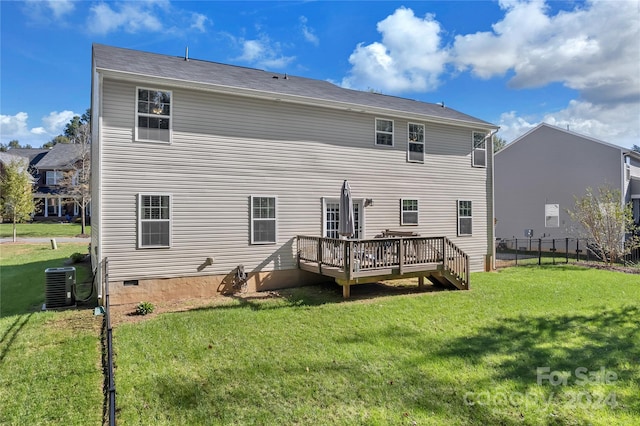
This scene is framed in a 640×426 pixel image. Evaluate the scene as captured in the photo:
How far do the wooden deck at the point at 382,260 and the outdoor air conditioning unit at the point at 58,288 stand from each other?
596 centimetres

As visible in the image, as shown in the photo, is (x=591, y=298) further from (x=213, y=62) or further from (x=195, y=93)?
(x=213, y=62)

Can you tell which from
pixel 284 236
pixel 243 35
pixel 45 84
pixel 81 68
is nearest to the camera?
pixel 284 236

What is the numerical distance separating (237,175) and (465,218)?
365 inches

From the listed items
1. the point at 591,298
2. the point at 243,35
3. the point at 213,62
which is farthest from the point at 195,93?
the point at 591,298

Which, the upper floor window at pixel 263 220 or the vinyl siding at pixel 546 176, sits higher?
the vinyl siding at pixel 546 176

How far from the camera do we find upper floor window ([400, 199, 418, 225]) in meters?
12.6

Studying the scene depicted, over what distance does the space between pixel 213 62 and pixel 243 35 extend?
188 inches

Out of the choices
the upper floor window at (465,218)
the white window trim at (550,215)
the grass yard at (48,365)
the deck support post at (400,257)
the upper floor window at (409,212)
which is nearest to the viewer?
the grass yard at (48,365)

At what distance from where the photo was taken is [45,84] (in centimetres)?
1922

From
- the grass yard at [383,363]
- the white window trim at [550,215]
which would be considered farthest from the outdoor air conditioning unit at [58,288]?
the white window trim at [550,215]

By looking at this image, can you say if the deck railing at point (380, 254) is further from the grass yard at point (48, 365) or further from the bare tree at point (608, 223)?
the bare tree at point (608, 223)

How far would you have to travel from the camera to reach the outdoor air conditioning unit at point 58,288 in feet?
27.9

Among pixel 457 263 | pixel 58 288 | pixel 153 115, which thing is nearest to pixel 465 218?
pixel 457 263

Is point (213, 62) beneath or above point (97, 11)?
beneath
